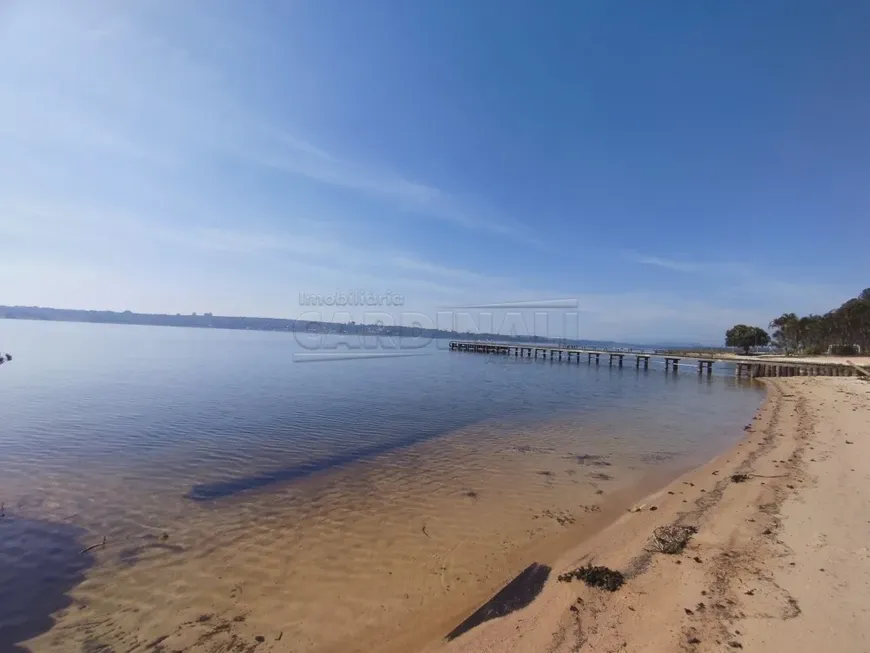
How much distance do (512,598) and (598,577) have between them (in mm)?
1026

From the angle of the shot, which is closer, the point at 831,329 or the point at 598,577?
the point at 598,577

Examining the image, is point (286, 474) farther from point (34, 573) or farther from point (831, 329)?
point (831, 329)

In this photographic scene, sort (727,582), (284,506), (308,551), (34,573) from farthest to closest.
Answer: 1. (284,506)
2. (308,551)
3. (34,573)
4. (727,582)

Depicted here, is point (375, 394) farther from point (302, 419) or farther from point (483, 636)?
point (483, 636)

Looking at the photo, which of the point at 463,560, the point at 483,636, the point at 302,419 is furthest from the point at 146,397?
the point at 483,636

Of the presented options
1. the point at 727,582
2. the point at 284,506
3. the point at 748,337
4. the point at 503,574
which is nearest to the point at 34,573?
the point at 284,506

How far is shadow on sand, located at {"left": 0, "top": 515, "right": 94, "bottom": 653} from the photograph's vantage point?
4480 millimetres

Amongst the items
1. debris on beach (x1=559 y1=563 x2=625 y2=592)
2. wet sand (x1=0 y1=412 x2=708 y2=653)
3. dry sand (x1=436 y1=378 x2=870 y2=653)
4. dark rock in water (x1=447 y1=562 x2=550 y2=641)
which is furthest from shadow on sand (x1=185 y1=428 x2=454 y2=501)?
debris on beach (x1=559 y1=563 x2=625 y2=592)

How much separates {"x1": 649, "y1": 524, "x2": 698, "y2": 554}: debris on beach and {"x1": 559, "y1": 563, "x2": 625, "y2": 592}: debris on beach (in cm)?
101

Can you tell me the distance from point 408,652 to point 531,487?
18.1ft

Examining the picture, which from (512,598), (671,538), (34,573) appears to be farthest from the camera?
(671,538)

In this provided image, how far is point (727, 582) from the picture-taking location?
4402 mm

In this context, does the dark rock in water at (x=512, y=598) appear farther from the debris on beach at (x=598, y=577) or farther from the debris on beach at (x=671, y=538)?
the debris on beach at (x=671, y=538)

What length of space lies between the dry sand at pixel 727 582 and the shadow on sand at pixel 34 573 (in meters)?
4.39
